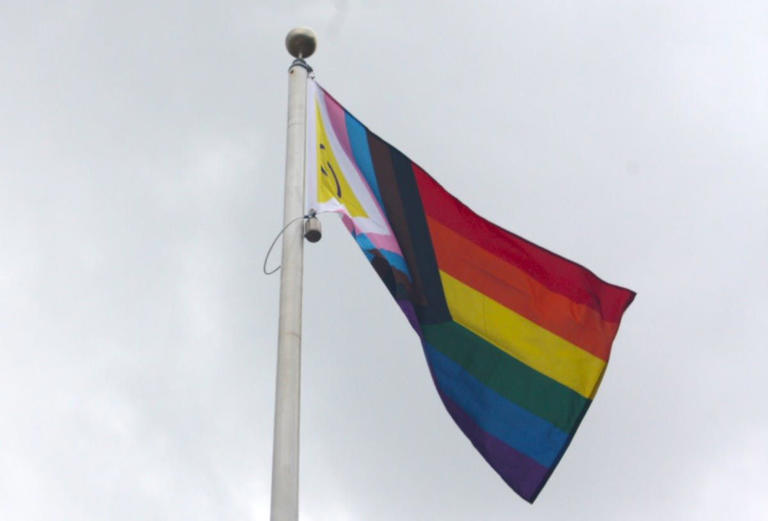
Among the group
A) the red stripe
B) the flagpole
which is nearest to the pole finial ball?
the flagpole

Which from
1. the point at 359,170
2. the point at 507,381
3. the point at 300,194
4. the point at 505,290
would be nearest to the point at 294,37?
the point at 359,170

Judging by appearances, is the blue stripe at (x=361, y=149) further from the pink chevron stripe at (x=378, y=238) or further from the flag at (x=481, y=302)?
the pink chevron stripe at (x=378, y=238)

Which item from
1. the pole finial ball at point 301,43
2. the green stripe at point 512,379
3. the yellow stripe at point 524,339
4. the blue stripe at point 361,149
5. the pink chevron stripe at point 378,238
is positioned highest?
the pole finial ball at point 301,43

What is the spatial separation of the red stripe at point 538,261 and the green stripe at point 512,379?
123 cm

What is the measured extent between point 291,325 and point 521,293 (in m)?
4.48

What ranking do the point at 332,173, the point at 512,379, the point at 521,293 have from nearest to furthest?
the point at 332,173 < the point at 512,379 < the point at 521,293

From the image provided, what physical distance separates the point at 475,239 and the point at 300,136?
2950 mm

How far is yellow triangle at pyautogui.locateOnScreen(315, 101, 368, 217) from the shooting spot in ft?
40.8

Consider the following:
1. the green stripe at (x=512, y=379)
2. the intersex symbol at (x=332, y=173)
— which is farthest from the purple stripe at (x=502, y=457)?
the intersex symbol at (x=332, y=173)

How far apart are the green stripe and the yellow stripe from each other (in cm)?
10

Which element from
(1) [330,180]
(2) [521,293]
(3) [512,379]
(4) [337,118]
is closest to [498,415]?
(3) [512,379]

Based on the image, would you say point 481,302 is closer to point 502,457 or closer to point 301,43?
point 502,457

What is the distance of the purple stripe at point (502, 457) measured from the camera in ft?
42.5

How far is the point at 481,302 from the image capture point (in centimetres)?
1387
